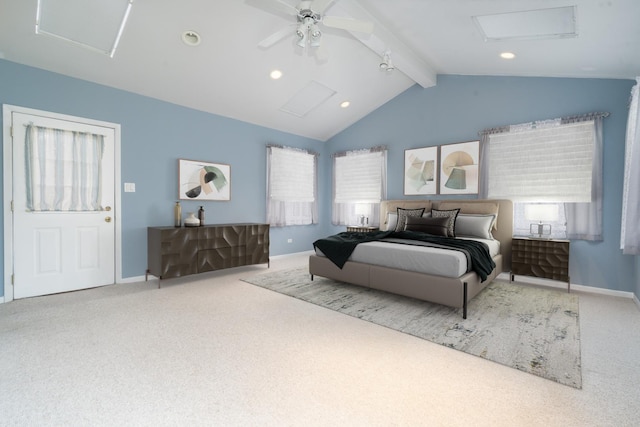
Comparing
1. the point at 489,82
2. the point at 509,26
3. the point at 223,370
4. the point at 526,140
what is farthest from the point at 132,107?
the point at 526,140

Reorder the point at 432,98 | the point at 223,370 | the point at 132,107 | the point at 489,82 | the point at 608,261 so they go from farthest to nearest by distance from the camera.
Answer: the point at 432,98 → the point at 489,82 → the point at 132,107 → the point at 608,261 → the point at 223,370

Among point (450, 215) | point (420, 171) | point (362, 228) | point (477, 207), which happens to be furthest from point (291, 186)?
point (477, 207)

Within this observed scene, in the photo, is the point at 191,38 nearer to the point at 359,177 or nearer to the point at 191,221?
the point at 191,221

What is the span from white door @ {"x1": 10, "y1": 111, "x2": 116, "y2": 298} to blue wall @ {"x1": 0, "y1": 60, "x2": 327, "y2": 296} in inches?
6.4

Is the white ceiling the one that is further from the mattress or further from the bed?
the mattress

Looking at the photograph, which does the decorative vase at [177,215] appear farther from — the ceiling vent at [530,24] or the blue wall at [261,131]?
the ceiling vent at [530,24]

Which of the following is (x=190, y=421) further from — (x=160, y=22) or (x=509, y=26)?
(x=509, y=26)

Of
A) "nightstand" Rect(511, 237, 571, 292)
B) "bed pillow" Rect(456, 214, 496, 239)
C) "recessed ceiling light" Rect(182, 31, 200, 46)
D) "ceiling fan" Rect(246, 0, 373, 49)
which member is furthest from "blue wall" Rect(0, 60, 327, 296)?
"nightstand" Rect(511, 237, 571, 292)

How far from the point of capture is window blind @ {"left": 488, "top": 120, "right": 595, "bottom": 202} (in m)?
4.02

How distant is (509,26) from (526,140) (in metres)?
1.83

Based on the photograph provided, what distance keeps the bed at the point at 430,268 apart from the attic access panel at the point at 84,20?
141 inches

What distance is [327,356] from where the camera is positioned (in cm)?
227

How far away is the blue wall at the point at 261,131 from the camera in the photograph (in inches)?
149

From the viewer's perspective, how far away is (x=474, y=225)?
Answer: 14.8ft
